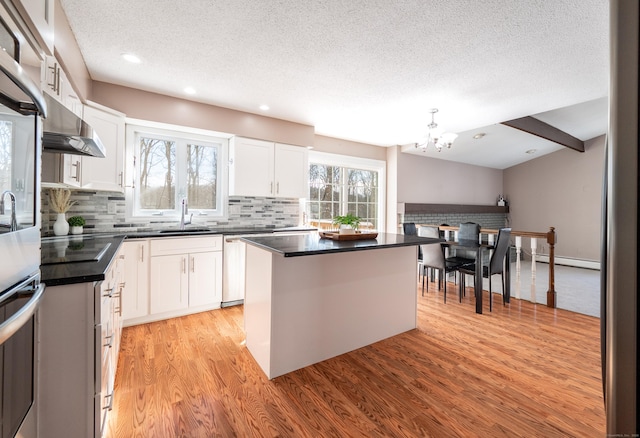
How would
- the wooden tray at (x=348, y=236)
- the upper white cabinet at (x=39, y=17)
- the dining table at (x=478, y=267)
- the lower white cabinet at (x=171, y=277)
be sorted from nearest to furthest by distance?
the upper white cabinet at (x=39, y=17), the wooden tray at (x=348, y=236), the lower white cabinet at (x=171, y=277), the dining table at (x=478, y=267)

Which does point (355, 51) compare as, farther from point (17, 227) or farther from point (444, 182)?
point (444, 182)

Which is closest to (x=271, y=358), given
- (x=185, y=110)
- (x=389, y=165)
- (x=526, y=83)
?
(x=185, y=110)

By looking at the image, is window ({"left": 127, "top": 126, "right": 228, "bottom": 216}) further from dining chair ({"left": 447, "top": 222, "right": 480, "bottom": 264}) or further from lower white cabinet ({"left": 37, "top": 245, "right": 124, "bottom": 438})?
dining chair ({"left": 447, "top": 222, "right": 480, "bottom": 264})

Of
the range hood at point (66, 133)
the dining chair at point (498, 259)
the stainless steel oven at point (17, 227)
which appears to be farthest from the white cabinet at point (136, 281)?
the dining chair at point (498, 259)

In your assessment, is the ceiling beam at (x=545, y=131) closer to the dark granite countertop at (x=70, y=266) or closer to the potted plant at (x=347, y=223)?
the potted plant at (x=347, y=223)

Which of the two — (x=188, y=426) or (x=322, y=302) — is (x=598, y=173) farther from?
(x=188, y=426)

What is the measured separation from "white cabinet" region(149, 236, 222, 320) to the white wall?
393 centimetres

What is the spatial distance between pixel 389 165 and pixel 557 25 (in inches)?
155

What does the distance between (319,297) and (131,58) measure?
268 centimetres

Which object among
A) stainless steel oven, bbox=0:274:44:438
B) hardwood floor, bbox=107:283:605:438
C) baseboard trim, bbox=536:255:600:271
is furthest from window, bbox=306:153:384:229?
baseboard trim, bbox=536:255:600:271

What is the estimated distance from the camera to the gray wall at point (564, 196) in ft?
23.1

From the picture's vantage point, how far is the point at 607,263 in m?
0.51

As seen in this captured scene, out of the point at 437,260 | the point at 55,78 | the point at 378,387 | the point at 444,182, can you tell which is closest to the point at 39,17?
the point at 55,78

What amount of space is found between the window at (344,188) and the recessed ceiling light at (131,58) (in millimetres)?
2925
